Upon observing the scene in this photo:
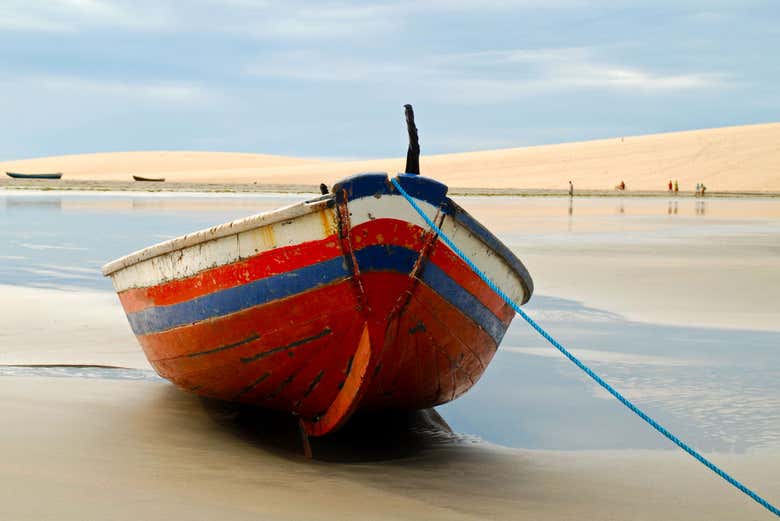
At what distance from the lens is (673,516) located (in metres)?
3.93

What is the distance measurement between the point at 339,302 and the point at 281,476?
2.85ft

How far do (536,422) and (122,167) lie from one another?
9207cm

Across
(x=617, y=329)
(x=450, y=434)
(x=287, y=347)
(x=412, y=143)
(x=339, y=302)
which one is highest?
(x=412, y=143)

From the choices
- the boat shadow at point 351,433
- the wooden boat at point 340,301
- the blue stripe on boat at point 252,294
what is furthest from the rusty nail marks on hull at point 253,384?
the blue stripe on boat at point 252,294

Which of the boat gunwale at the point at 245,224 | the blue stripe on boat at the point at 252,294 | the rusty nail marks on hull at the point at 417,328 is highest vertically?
the boat gunwale at the point at 245,224

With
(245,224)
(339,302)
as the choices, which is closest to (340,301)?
(339,302)

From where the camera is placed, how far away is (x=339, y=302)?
459cm

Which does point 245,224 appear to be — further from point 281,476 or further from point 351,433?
point 351,433

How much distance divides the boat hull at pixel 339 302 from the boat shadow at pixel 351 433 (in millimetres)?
151

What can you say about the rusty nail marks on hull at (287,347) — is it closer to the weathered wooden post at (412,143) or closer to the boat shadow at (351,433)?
the boat shadow at (351,433)

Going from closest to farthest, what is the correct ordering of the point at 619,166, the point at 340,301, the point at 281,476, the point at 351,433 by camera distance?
the point at 281,476
the point at 340,301
the point at 351,433
the point at 619,166

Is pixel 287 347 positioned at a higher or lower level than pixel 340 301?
lower

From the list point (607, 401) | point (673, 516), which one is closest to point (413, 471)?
point (673, 516)

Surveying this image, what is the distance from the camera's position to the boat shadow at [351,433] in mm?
4906
